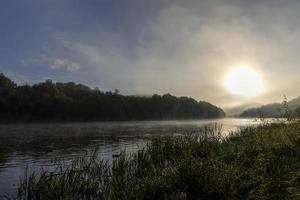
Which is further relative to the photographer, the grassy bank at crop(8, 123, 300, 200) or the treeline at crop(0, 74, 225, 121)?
the treeline at crop(0, 74, 225, 121)

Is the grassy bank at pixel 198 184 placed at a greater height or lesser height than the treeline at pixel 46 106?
lesser

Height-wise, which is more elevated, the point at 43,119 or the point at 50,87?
the point at 50,87

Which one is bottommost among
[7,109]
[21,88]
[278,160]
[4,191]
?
[4,191]

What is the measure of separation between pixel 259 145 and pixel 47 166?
1685 cm

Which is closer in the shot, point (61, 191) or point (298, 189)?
point (298, 189)

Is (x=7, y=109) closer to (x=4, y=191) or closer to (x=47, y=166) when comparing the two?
(x=47, y=166)

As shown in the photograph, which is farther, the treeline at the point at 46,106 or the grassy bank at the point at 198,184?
the treeline at the point at 46,106

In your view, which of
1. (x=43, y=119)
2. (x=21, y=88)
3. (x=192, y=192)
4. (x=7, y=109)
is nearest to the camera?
(x=192, y=192)

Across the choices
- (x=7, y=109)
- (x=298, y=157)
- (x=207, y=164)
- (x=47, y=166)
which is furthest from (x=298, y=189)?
(x=7, y=109)

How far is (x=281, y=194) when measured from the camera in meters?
11.0

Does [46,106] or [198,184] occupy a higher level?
[46,106]

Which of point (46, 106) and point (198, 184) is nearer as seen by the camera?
point (198, 184)

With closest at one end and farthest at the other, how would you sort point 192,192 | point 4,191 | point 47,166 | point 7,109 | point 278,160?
point 192,192 < point 278,160 < point 4,191 < point 47,166 < point 7,109

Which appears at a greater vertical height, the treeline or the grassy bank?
the treeline
